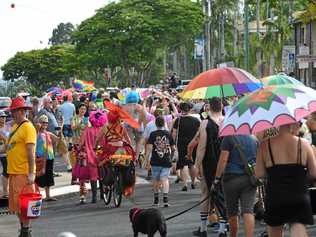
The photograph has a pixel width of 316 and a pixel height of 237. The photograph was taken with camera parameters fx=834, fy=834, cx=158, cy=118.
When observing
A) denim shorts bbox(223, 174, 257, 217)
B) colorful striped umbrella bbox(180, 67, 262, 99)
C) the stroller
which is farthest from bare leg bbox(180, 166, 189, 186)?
denim shorts bbox(223, 174, 257, 217)

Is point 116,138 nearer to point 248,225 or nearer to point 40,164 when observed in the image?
point 40,164

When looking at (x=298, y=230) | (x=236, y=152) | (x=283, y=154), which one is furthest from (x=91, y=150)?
(x=298, y=230)

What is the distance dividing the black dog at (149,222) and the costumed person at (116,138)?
13.4 ft

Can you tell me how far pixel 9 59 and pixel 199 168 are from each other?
101 meters

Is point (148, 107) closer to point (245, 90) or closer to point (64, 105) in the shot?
point (64, 105)

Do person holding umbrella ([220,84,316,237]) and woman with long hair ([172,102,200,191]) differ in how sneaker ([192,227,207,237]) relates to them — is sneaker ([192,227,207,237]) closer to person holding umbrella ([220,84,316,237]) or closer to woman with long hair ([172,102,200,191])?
person holding umbrella ([220,84,316,237])

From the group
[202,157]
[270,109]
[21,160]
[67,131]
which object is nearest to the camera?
[270,109]

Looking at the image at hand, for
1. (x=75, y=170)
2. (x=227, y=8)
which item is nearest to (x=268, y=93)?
(x=75, y=170)

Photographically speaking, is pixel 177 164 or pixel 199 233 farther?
pixel 177 164

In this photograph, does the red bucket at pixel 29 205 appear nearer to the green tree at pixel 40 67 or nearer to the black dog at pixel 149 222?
the black dog at pixel 149 222

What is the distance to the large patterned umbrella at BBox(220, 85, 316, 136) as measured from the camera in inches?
289

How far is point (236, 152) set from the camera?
9320mm

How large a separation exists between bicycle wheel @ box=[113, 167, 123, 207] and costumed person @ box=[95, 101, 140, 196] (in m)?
0.09

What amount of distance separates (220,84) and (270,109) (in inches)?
143
